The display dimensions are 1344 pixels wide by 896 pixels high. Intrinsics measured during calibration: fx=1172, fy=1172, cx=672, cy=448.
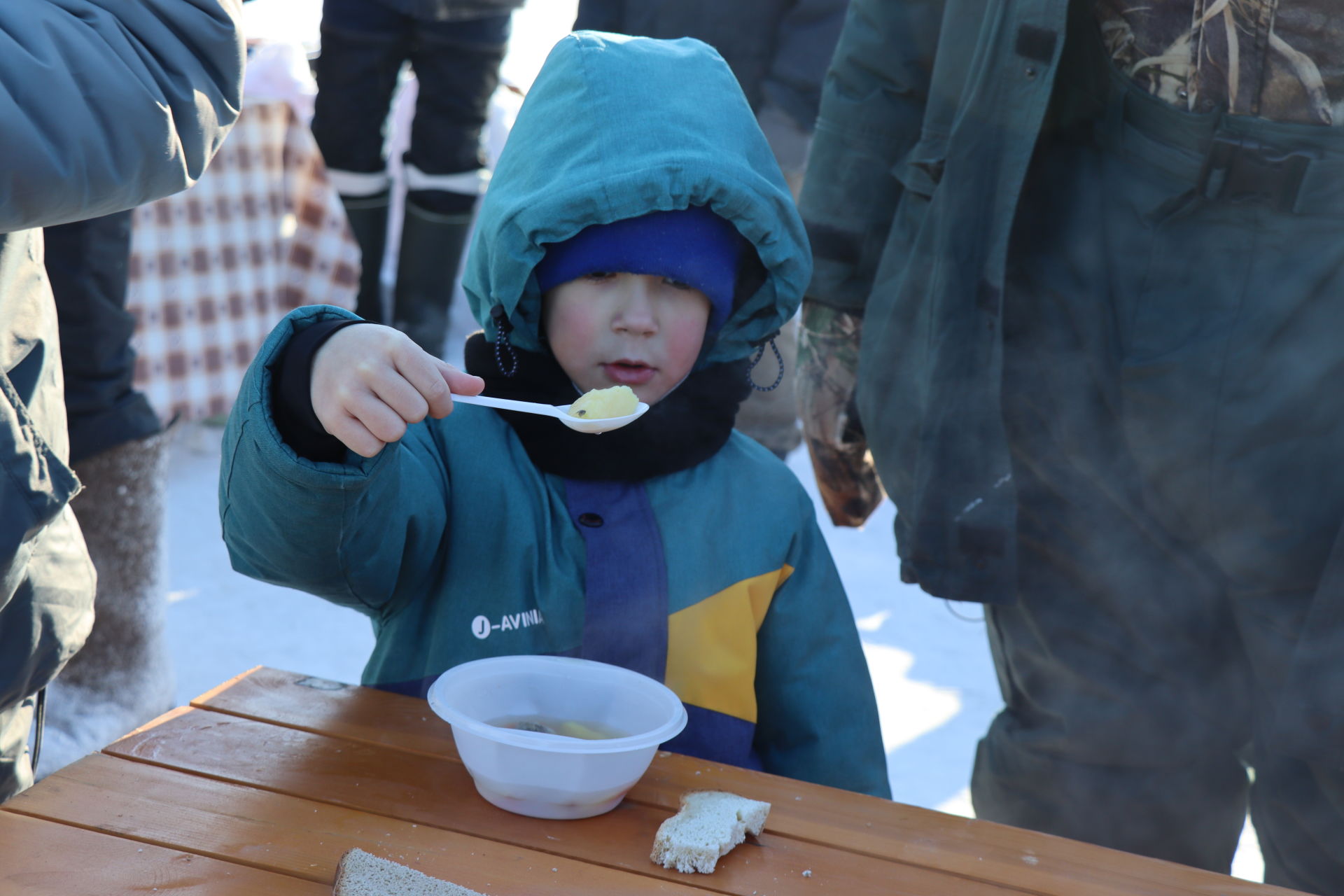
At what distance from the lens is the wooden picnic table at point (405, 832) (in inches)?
A: 36.2

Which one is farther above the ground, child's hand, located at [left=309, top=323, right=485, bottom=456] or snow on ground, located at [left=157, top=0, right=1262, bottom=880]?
child's hand, located at [left=309, top=323, right=485, bottom=456]

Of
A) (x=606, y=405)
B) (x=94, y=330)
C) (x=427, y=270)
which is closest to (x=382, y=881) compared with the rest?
(x=606, y=405)

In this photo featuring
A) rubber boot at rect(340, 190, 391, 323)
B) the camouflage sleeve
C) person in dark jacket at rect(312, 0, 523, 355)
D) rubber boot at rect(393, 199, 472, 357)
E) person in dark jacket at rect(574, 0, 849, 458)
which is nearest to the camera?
the camouflage sleeve

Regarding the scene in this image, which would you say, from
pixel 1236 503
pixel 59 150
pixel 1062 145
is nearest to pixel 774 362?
pixel 1062 145

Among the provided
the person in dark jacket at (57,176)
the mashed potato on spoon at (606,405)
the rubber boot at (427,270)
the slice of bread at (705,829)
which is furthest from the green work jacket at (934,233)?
the rubber boot at (427,270)

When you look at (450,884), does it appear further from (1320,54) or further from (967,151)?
(1320,54)

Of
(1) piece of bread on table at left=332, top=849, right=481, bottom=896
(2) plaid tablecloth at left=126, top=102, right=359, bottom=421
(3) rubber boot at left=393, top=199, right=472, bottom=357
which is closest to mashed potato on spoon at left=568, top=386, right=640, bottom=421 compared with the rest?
(1) piece of bread on table at left=332, top=849, right=481, bottom=896

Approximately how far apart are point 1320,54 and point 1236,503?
1.80 ft

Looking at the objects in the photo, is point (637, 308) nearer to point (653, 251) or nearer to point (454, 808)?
point (653, 251)

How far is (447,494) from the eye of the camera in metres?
1.38

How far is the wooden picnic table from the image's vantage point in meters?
0.92

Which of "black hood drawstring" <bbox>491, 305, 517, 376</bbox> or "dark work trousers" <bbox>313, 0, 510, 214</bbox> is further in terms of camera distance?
Result: "dark work trousers" <bbox>313, 0, 510, 214</bbox>

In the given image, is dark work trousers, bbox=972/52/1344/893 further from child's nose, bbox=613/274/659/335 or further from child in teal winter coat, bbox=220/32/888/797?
child's nose, bbox=613/274/659/335

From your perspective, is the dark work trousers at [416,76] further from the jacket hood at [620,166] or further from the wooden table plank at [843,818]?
the wooden table plank at [843,818]
